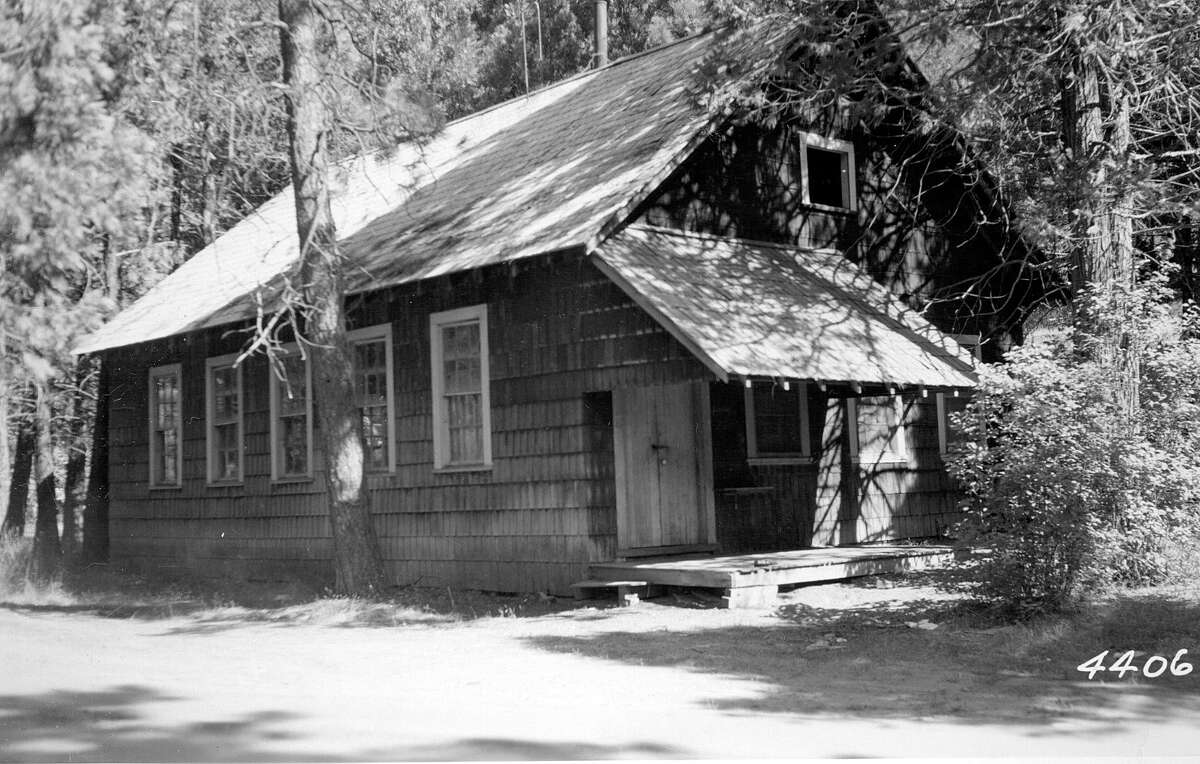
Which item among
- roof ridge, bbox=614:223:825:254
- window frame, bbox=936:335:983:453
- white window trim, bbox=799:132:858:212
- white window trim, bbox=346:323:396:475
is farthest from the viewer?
window frame, bbox=936:335:983:453

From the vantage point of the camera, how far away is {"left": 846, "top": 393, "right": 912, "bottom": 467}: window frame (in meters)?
17.0

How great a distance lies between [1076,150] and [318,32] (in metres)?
9.34

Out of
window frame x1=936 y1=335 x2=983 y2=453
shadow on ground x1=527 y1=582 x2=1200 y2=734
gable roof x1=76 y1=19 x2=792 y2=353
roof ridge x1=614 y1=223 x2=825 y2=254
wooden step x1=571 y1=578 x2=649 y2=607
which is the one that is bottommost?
shadow on ground x1=527 y1=582 x2=1200 y2=734

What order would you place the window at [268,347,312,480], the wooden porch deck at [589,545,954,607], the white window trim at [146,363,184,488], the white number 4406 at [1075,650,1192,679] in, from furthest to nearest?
1. the white window trim at [146,363,184,488]
2. the window at [268,347,312,480]
3. the wooden porch deck at [589,545,954,607]
4. the white number 4406 at [1075,650,1192,679]

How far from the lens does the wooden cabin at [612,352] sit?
546 inches

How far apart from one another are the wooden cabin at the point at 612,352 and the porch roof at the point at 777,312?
0.04 meters

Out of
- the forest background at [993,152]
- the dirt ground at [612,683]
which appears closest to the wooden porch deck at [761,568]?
the dirt ground at [612,683]

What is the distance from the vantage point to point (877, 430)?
17266 mm

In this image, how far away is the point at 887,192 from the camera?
1781 centimetres

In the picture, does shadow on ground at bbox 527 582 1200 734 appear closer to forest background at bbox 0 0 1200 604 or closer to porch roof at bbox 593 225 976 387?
forest background at bbox 0 0 1200 604

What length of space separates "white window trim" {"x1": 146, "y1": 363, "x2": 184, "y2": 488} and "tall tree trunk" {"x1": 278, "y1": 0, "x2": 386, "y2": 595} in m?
6.52

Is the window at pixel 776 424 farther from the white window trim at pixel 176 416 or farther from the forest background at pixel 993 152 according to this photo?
the white window trim at pixel 176 416

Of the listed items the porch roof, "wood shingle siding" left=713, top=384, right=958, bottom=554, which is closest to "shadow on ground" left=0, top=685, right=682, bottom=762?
the porch roof

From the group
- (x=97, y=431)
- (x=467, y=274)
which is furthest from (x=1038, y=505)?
(x=97, y=431)
